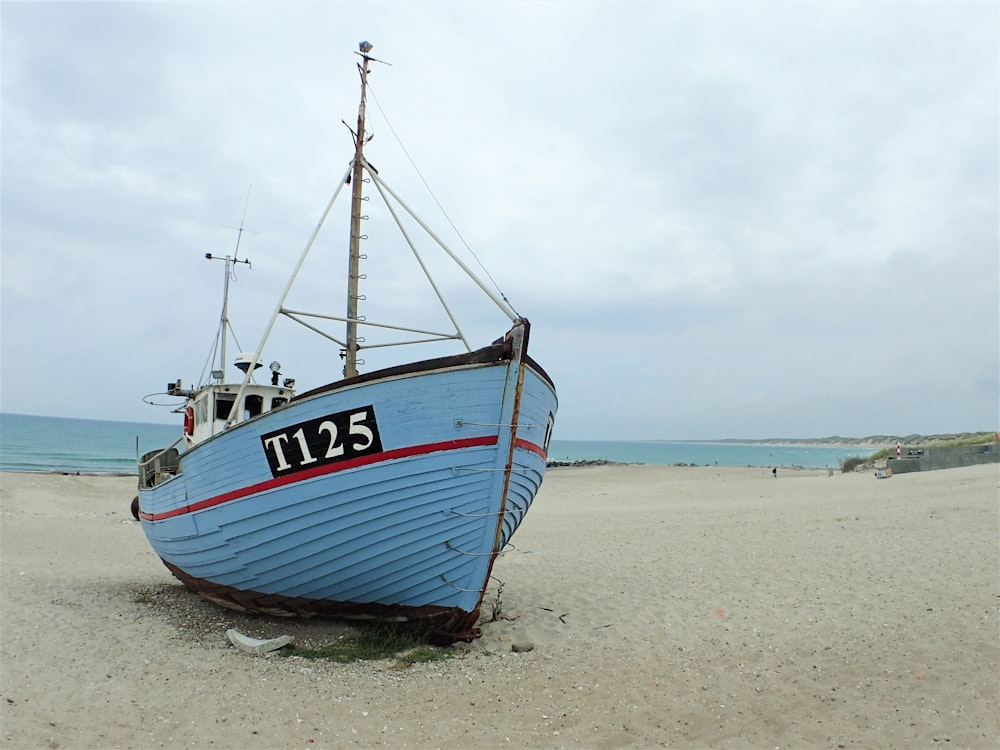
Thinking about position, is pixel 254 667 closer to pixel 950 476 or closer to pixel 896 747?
pixel 896 747

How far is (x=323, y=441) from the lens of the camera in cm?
618

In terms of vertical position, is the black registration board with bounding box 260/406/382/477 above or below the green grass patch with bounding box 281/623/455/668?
above

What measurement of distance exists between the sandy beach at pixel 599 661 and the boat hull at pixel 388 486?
0.73 m

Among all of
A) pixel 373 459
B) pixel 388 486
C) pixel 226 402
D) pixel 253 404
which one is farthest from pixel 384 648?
pixel 226 402

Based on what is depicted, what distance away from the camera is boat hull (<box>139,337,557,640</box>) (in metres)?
6.05

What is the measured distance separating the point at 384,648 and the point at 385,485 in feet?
5.96

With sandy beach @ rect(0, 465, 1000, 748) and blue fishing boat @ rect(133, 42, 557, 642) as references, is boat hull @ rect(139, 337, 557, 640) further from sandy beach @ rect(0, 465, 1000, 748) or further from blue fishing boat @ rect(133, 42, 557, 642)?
sandy beach @ rect(0, 465, 1000, 748)

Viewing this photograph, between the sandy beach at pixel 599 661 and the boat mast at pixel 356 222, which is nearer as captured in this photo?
the sandy beach at pixel 599 661

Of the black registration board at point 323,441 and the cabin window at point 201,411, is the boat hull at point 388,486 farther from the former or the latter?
the cabin window at point 201,411

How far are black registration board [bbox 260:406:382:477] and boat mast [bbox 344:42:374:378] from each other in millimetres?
1684

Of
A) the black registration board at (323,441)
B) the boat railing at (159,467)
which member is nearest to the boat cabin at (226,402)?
the boat railing at (159,467)

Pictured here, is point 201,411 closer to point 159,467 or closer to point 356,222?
point 159,467

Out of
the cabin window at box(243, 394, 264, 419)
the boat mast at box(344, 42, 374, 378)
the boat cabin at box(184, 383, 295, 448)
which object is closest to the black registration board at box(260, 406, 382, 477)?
the boat mast at box(344, 42, 374, 378)

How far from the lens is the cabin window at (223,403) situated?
941cm
